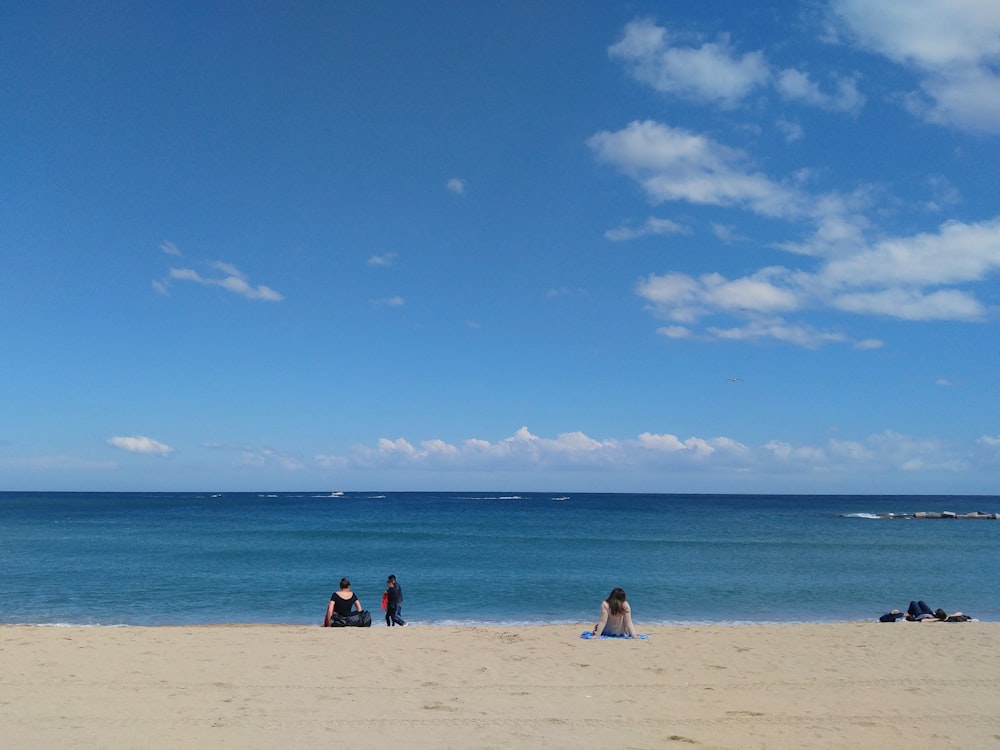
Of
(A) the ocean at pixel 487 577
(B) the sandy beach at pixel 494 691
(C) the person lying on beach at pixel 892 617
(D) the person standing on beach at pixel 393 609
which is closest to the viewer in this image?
(B) the sandy beach at pixel 494 691

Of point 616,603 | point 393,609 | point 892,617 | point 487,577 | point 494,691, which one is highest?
point 616,603

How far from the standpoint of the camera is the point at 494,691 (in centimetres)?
923

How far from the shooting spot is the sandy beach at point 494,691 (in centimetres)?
736

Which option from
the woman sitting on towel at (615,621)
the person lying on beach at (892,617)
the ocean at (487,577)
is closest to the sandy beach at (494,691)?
the woman sitting on towel at (615,621)

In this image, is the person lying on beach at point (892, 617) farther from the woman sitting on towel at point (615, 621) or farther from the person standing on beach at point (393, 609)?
the person standing on beach at point (393, 609)

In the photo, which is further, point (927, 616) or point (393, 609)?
point (927, 616)

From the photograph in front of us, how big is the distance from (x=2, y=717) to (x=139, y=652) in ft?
14.0

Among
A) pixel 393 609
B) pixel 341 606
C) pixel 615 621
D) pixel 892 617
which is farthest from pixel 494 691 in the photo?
pixel 892 617

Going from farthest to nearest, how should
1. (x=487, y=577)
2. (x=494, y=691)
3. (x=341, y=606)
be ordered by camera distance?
(x=487, y=577)
(x=341, y=606)
(x=494, y=691)

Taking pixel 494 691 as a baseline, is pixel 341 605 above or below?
below

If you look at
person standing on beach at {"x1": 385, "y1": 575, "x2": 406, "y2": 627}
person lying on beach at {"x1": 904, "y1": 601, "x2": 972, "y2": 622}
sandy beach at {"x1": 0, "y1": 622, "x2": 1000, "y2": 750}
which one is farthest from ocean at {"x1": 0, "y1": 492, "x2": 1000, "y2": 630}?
sandy beach at {"x1": 0, "y1": 622, "x2": 1000, "y2": 750}

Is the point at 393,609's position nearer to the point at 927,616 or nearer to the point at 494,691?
the point at 494,691

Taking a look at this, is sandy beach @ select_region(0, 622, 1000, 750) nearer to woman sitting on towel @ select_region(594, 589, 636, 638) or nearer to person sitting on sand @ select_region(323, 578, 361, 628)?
woman sitting on towel @ select_region(594, 589, 636, 638)

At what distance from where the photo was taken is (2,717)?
776 cm
